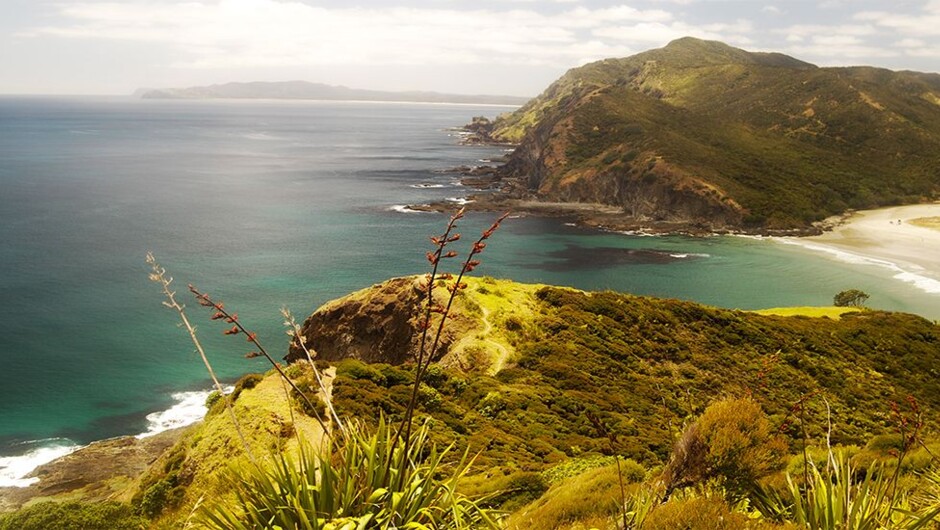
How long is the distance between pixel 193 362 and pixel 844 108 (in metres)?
171

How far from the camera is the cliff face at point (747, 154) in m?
109

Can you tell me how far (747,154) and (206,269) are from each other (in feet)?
364

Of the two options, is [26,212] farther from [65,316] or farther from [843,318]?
[843,318]

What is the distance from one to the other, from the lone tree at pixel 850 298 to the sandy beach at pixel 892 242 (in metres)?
13.1

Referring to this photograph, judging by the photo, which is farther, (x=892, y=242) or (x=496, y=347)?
(x=892, y=242)

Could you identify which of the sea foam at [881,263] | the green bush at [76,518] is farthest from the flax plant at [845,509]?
the sea foam at [881,263]

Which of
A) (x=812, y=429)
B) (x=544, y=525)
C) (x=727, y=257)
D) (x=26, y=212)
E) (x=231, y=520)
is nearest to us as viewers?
(x=231, y=520)

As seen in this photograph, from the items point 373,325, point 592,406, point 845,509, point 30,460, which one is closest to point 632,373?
point 592,406

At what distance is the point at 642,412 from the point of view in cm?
2666

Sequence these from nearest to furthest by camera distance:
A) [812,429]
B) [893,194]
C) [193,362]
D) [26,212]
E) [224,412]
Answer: [224,412] < [812,429] < [193,362] < [26,212] < [893,194]

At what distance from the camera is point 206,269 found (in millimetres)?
72062

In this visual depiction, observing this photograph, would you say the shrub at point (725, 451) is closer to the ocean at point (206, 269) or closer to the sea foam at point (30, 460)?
the sea foam at point (30, 460)

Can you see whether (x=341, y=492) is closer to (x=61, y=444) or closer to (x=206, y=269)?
(x=61, y=444)

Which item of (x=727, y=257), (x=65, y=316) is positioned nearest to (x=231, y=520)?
(x=65, y=316)
